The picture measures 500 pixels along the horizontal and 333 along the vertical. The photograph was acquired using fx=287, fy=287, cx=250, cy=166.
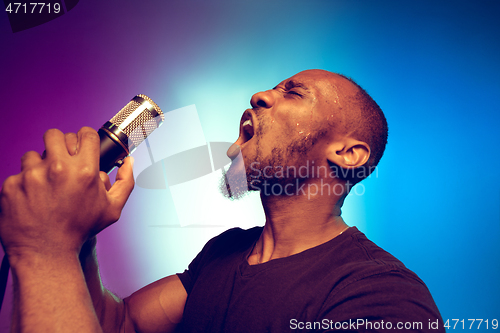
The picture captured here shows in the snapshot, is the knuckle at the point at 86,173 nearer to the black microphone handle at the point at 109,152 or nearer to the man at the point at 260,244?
the man at the point at 260,244

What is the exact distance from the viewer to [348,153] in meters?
1.10

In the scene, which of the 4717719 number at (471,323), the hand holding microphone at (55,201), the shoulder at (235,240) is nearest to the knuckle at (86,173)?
the hand holding microphone at (55,201)

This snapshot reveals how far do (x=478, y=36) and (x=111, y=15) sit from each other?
2296 mm

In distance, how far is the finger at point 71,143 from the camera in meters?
0.59

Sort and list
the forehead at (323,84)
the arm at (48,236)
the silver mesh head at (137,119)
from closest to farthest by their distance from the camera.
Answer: the arm at (48,236), the silver mesh head at (137,119), the forehead at (323,84)

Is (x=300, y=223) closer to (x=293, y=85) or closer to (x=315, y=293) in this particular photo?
(x=315, y=293)

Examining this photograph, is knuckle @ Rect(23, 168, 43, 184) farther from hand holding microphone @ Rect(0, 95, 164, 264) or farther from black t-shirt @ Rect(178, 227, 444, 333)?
black t-shirt @ Rect(178, 227, 444, 333)

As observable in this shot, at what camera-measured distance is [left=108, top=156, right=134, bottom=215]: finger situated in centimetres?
64

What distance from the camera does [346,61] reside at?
6.01 feet

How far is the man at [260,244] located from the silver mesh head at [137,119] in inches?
4.2

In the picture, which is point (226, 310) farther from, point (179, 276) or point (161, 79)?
point (161, 79)

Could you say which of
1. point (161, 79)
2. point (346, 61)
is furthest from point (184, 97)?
point (346, 61)

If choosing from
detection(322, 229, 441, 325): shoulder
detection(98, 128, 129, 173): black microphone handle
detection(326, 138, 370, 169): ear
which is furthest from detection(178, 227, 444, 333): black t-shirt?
detection(98, 128, 129, 173): black microphone handle

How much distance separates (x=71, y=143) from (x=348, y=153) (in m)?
0.90
